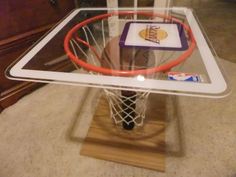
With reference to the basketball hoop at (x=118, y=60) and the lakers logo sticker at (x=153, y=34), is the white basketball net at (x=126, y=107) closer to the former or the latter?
the basketball hoop at (x=118, y=60)

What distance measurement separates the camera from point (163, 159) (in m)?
0.81

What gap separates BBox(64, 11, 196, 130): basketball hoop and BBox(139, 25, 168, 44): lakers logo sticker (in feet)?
0.20

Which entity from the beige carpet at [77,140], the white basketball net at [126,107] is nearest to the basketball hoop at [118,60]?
the white basketball net at [126,107]

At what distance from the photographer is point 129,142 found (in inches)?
34.8

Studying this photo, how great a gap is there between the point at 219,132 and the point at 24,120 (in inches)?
40.2

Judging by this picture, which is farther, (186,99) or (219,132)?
(186,99)

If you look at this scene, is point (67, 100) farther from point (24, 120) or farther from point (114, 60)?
point (114, 60)

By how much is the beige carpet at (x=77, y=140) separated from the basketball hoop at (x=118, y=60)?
19cm

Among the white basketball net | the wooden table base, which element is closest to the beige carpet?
the wooden table base

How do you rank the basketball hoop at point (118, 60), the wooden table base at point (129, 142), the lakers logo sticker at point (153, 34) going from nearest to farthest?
1. the basketball hoop at point (118, 60)
2. the lakers logo sticker at point (153, 34)
3. the wooden table base at point (129, 142)

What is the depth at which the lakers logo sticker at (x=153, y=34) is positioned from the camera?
2.32ft

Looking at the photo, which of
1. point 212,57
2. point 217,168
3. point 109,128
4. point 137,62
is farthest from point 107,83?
point 217,168

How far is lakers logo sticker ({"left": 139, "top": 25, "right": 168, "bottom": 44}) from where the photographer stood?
0.71 metres

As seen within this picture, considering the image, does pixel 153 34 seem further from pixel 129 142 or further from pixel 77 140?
pixel 77 140
